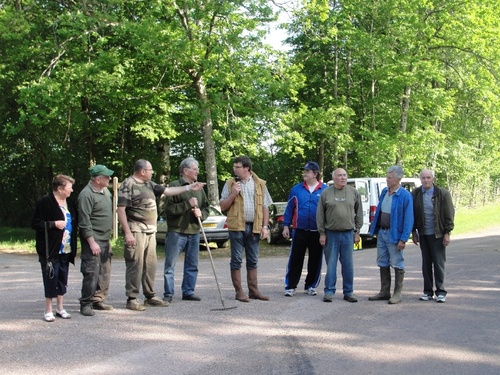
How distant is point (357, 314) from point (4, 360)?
425 cm

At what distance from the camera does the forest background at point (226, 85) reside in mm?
20062

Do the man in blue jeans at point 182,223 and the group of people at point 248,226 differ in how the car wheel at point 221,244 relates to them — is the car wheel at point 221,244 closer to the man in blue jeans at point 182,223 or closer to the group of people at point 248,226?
the group of people at point 248,226

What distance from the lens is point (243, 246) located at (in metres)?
9.20

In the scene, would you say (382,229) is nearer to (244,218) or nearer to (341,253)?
(341,253)

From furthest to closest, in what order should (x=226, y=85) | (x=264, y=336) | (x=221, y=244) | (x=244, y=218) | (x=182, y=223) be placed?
(x=226, y=85) < (x=221, y=244) < (x=244, y=218) < (x=182, y=223) < (x=264, y=336)

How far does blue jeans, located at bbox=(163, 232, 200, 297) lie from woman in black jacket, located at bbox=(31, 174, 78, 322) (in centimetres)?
151

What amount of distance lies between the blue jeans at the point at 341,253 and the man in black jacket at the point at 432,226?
98 centimetres

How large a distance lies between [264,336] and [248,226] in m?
2.63

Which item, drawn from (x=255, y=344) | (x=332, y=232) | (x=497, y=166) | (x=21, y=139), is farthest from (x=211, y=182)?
(x=497, y=166)

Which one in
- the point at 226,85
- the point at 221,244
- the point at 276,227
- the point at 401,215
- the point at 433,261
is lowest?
the point at 221,244

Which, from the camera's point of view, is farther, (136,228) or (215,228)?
(215,228)

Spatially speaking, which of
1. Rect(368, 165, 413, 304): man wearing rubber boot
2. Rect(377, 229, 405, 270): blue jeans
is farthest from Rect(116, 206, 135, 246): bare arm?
Rect(377, 229, 405, 270): blue jeans

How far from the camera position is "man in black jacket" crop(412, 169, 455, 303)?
8930 millimetres

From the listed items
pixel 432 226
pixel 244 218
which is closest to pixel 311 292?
pixel 244 218
